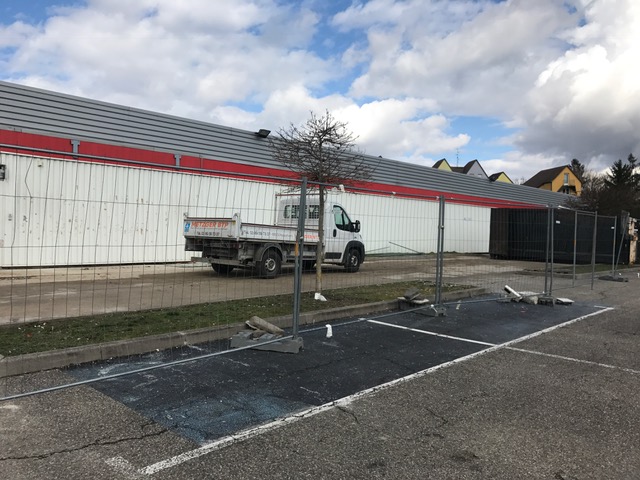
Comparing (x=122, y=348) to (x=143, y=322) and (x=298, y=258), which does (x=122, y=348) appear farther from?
(x=298, y=258)

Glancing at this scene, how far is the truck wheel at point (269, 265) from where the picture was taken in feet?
42.6

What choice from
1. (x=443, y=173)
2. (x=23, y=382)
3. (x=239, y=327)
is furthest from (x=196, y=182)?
(x=443, y=173)

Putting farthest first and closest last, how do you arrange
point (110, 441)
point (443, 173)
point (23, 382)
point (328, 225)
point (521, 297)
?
point (443, 173) → point (328, 225) → point (521, 297) → point (23, 382) → point (110, 441)

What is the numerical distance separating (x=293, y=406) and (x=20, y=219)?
11778mm

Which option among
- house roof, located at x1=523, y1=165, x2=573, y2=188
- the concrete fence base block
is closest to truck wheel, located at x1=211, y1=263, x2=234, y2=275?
the concrete fence base block

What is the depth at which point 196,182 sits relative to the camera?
51.3 ft

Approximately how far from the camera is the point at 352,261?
52.2 feet

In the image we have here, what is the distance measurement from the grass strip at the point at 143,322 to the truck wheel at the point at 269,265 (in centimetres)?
329

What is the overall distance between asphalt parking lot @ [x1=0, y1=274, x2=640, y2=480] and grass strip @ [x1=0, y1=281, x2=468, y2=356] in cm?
82

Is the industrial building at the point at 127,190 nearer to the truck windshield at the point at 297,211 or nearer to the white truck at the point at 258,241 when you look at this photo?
the white truck at the point at 258,241

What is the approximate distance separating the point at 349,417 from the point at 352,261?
11.9 meters

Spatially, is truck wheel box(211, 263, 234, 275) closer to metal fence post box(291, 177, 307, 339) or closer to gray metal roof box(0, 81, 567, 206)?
gray metal roof box(0, 81, 567, 206)

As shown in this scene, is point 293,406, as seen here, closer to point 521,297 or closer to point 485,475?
point 485,475

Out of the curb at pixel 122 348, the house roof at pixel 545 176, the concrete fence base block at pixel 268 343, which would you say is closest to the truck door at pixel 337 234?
the curb at pixel 122 348
